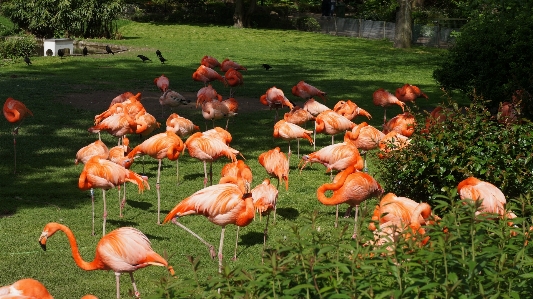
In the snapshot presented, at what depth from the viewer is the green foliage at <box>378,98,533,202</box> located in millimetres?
8461

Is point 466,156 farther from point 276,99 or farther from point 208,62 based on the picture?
Result: point 208,62

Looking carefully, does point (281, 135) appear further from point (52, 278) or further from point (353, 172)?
point (52, 278)

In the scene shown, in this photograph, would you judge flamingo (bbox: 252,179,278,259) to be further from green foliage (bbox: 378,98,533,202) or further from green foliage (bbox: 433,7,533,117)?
green foliage (bbox: 433,7,533,117)

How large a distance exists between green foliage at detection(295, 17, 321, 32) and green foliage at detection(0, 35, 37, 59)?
17455 mm

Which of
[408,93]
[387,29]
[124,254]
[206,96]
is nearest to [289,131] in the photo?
[206,96]

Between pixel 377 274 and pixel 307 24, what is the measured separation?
37.5 metres

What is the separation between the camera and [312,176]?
1103 cm

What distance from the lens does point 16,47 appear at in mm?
25547

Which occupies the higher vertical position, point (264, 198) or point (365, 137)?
point (365, 137)

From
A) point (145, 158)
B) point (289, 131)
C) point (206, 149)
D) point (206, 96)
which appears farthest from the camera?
point (206, 96)

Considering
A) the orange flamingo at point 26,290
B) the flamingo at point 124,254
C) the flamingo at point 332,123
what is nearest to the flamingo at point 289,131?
the flamingo at point 332,123

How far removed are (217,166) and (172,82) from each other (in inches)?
320

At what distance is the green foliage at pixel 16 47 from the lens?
2487 centimetres

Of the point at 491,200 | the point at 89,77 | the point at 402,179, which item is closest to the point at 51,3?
the point at 89,77
